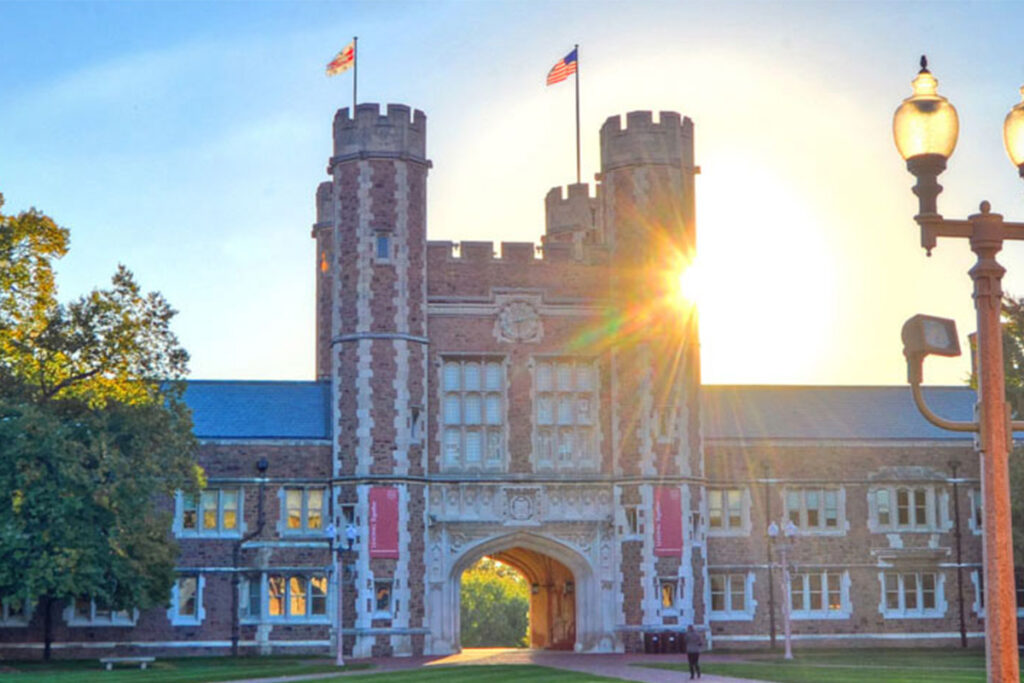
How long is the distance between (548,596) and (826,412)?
10.7 metres

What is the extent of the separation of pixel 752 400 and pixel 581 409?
27.3 feet

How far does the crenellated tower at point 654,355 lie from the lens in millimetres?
44531

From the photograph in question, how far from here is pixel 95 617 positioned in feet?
141

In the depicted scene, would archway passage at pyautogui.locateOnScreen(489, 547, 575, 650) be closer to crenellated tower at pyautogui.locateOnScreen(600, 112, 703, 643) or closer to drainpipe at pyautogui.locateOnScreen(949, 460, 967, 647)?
crenellated tower at pyautogui.locateOnScreen(600, 112, 703, 643)

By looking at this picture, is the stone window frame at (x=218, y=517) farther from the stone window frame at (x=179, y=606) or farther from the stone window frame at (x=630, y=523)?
the stone window frame at (x=630, y=523)

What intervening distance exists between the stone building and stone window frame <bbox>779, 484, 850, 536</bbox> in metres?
0.06

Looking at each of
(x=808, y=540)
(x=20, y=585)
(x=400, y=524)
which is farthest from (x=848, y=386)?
(x=20, y=585)

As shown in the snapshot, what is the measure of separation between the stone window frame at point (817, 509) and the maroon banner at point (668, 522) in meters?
4.43

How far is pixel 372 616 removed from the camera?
42.6 metres

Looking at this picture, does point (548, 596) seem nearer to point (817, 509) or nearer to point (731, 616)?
point (731, 616)

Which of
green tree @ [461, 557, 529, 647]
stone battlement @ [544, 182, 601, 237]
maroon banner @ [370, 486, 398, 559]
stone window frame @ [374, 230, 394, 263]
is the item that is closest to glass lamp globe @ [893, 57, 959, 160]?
maroon banner @ [370, 486, 398, 559]

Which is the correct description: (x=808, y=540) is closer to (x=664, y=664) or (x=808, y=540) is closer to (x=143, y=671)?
(x=664, y=664)

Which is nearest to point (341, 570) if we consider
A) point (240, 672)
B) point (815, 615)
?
point (240, 672)

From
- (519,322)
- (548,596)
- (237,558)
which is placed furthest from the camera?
(548,596)
